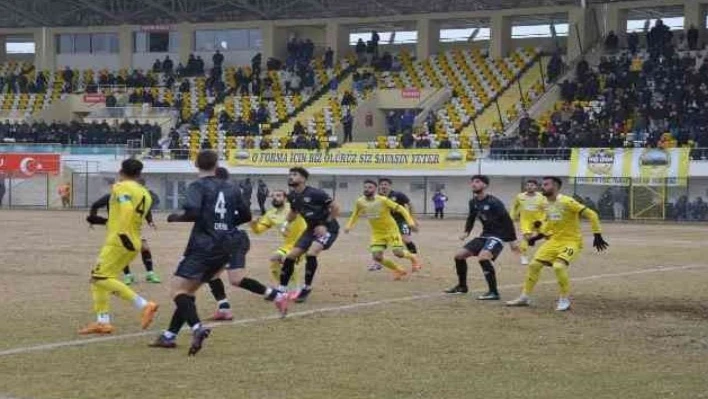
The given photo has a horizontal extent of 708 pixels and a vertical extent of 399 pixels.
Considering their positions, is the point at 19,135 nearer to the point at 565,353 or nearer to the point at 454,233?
the point at 454,233

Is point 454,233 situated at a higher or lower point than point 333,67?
lower

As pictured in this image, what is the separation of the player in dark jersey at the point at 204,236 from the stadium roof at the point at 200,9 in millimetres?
49332

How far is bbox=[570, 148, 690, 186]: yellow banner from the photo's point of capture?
4503 cm

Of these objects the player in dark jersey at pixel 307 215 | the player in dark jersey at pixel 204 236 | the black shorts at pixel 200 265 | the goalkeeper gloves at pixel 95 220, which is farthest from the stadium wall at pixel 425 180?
the black shorts at pixel 200 265

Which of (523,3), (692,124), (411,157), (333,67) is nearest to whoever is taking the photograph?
(692,124)

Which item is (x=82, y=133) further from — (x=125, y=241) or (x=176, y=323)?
(x=176, y=323)

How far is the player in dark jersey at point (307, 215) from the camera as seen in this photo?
51.9 feet

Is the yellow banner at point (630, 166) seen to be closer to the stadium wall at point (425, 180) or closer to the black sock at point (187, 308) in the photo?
the stadium wall at point (425, 180)

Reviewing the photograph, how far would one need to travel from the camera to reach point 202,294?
16625 millimetres

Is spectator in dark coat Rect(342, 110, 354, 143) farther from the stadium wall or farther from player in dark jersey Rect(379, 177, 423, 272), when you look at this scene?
player in dark jersey Rect(379, 177, 423, 272)

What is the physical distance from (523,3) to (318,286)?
143ft

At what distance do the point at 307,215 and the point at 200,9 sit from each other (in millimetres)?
52656

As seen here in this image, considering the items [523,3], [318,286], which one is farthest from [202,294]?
[523,3]

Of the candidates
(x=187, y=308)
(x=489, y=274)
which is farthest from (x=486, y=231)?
(x=187, y=308)
